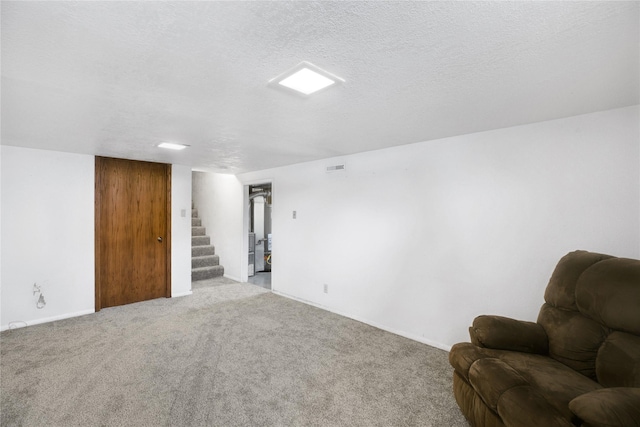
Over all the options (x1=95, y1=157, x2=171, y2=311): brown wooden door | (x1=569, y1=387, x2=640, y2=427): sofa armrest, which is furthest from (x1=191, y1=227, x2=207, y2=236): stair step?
(x1=569, y1=387, x2=640, y2=427): sofa armrest

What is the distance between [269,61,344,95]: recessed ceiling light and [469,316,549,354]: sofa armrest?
1.97 m

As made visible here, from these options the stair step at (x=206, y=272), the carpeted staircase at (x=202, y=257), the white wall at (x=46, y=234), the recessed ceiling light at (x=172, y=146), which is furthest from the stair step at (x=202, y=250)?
the recessed ceiling light at (x=172, y=146)

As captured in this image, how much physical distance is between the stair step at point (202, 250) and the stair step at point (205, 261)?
0.12 meters

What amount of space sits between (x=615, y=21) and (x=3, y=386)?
14.7 ft

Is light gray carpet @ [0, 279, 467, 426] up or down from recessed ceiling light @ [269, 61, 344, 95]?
down

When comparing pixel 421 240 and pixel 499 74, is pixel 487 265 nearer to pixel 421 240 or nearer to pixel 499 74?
pixel 421 240

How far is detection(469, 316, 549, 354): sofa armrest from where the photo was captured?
6.32 ft

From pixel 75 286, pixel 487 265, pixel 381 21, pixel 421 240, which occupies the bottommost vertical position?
pixel 75 286

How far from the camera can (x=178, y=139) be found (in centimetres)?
307

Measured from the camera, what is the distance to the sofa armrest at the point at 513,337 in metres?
1.93

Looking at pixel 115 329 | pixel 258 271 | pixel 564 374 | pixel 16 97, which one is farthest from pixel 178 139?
pixel 258 271

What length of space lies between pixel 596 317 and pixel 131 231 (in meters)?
5.38

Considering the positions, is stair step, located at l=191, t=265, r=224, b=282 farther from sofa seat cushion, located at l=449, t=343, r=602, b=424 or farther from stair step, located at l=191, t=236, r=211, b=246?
sofa seat cushion, located at l=449, t=343, r=602, b=424

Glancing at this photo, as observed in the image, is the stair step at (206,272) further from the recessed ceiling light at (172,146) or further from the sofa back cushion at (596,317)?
the sofa back cushion at (596,317)
